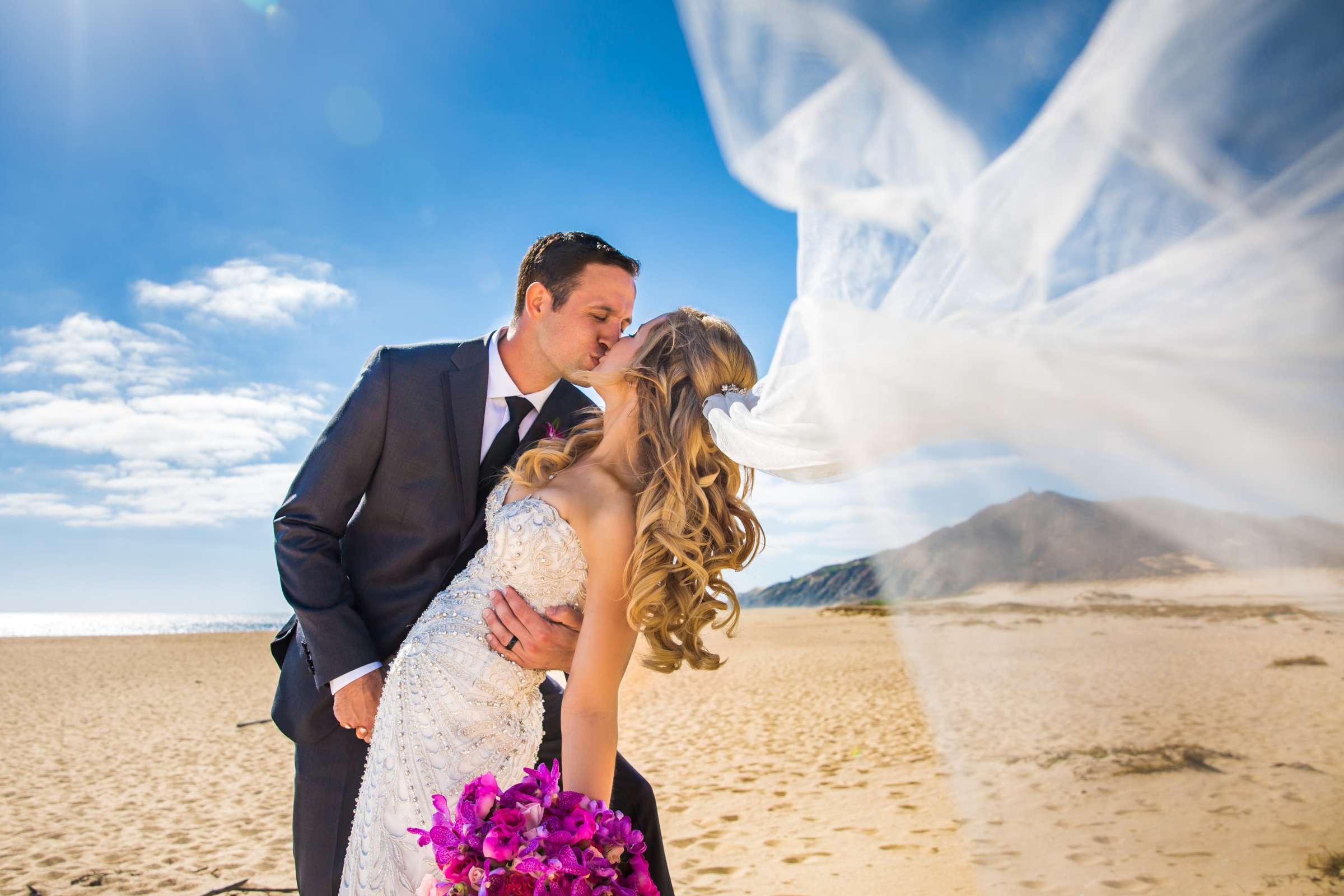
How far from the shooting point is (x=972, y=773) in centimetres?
363

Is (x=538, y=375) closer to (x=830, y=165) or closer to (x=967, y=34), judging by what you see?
(x=830, y=165)

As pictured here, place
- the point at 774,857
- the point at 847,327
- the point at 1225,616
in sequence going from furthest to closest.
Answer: the point at 774,857
the point at 1225,616
the point at 847,327

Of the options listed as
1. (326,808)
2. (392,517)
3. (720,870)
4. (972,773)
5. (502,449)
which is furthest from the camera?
(720,870)

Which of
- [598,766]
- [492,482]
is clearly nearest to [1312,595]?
[598,766]

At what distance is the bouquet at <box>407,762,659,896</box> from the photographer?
5.24 ft

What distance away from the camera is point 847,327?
2619mm

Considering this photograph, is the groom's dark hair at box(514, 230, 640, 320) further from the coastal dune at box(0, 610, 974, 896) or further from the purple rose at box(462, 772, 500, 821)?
the coastal dune at box(0, 610, 974, 896)

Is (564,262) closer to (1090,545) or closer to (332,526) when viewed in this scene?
(332,526)

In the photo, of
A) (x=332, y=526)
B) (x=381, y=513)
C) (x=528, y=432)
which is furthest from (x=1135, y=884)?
(x=332, y=526)

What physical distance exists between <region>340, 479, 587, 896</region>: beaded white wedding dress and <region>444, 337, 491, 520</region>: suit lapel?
505mm

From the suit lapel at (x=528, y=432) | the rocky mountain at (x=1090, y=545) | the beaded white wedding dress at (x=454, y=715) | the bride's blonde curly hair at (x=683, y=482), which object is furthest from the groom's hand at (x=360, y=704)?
the rocky mountain at (x=1090, y=545)

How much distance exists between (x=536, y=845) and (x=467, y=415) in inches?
63.9

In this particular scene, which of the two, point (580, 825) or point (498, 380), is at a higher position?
point (498, 380)

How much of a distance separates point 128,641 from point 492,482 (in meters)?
45.7
